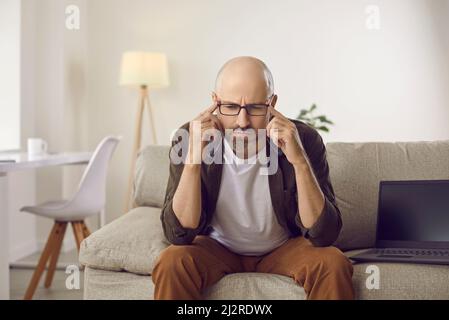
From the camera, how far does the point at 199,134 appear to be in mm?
1554

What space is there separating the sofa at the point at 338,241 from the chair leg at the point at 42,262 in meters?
1.03

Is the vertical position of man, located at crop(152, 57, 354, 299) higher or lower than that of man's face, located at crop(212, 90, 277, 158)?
lower

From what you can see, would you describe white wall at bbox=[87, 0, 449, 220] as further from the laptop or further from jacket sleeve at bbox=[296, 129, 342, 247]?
jacket sleeve at bbox=[296, 129, 342, 247]

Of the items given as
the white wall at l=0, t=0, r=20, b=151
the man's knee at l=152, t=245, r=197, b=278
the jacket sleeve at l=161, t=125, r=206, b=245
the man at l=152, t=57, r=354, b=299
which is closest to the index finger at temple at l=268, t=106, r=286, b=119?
the man at l=152, t=57, r=354, b=299

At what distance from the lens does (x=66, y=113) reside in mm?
4344

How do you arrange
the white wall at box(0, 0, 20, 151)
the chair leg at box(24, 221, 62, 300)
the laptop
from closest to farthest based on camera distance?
the laptop < the chair leg at box(24, 221, 62, 300) < the white wall at box(0, 0, 20, 151)

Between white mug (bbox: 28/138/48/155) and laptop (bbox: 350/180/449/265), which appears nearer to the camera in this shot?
laptop (bbox: 350/180/449/265)

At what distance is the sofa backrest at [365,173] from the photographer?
2029 mm

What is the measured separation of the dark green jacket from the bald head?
18 centimetres

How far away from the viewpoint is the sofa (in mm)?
1631

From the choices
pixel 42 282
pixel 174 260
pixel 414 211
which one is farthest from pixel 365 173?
pixel 42 282

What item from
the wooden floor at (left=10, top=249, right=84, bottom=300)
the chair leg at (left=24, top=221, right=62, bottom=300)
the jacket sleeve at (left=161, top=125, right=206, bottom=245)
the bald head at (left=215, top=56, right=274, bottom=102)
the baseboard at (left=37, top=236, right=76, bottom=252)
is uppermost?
the bald head at (left=215, top=56, right=274, bottom=102)

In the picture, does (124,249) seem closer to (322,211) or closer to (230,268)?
(230,268)

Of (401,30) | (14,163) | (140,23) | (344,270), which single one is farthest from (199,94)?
(344,270)
